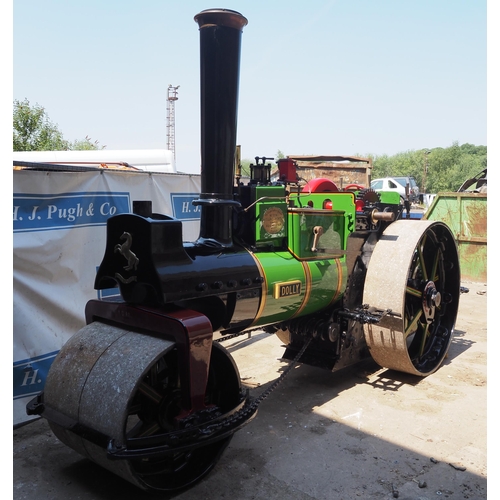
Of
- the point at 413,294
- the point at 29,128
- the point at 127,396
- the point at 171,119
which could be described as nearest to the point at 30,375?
the point at 127,396

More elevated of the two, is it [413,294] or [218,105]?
[218,105]

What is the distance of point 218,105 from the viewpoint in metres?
3.08

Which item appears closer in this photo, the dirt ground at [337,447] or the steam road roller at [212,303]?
the steam road roller at [212,303]

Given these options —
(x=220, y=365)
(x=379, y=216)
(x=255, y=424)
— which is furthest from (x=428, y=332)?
(x=220, y=365)

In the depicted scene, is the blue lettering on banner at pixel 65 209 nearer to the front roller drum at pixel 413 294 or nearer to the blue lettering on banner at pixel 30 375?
the blue lettering on banner at pixel 30 375

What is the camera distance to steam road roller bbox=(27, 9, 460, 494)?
8.54ft

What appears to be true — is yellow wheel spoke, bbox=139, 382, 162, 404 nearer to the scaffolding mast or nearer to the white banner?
the white banner

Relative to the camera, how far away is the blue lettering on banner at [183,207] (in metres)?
5.82

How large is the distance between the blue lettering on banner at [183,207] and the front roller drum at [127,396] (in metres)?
2.95

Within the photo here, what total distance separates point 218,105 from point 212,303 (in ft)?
3.96

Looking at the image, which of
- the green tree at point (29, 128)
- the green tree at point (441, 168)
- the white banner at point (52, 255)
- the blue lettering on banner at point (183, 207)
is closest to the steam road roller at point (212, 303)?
the white banner at point (52, 255)

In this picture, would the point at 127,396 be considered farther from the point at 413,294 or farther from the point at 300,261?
the point at 413,294

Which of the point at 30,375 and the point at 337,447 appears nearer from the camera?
the point at 337,447

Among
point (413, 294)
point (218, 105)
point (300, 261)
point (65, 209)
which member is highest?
point (218, 105)
